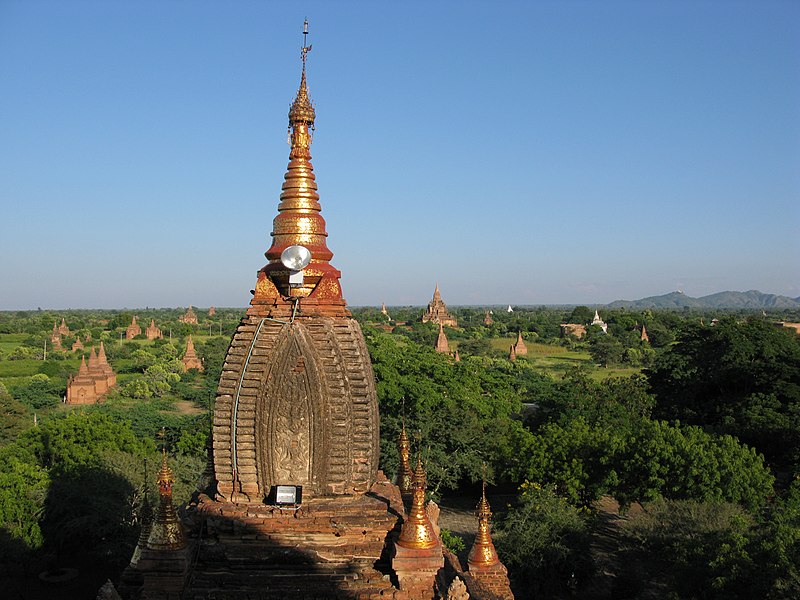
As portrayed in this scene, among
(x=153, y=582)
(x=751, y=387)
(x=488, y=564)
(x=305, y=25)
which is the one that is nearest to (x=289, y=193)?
(x=305, y=25)

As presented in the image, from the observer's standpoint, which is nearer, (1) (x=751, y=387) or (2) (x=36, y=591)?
(2) (x=36, y=591)

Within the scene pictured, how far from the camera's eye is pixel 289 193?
31.4ft

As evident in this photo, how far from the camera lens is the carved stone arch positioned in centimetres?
859

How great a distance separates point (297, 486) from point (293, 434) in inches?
26.3

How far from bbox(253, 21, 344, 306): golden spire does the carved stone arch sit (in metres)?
1.28

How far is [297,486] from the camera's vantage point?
8555mm

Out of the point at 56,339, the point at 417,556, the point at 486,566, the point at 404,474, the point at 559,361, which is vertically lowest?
the point at 559,361

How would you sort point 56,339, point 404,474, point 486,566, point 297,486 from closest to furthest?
point 297,486 < point 486,566 < point 404,474 < point 56,339

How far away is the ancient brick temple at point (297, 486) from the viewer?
8.14 metres

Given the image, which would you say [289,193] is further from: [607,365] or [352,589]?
[607,365]

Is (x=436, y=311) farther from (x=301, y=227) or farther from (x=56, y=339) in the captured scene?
(x=301, y=227)

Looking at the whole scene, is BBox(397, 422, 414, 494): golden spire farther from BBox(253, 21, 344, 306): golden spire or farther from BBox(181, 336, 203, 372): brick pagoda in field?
BBox(181, 336, 203, 372): brick pagoda in field

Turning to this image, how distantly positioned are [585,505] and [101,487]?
1545 cm

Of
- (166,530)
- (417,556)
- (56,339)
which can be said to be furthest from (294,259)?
(56,339)
